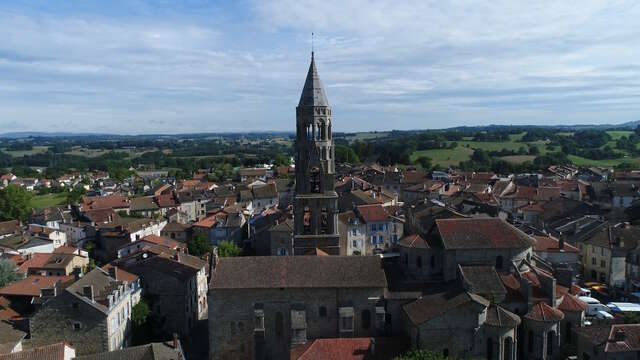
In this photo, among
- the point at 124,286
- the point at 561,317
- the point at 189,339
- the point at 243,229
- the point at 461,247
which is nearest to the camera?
the point at 561,317

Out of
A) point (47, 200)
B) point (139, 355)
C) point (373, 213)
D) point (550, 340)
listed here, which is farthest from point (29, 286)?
point (47, 200)

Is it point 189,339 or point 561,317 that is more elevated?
point 561,317

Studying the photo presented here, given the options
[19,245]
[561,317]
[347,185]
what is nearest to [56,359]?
[561,317]

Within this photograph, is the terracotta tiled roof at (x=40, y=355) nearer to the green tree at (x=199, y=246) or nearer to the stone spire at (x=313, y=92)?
the stone spire at (x=313, y=92)

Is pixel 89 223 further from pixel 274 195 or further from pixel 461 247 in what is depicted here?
pixel 461 247

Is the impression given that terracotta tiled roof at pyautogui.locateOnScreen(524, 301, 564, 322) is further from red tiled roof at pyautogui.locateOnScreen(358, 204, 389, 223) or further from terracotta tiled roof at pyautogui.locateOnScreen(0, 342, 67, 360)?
red tiled roof at pyautogui.locateOnScreen(358, 204, 389, 223)

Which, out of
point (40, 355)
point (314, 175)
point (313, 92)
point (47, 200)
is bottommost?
point (47, 200)

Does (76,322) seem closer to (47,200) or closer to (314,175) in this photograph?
(314,175)

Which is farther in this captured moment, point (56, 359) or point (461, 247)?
point (461, 247)

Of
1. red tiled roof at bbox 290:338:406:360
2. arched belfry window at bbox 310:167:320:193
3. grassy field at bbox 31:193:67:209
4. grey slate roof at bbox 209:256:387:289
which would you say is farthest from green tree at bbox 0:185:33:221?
red tiled roof at bbox 290:338:406:360
